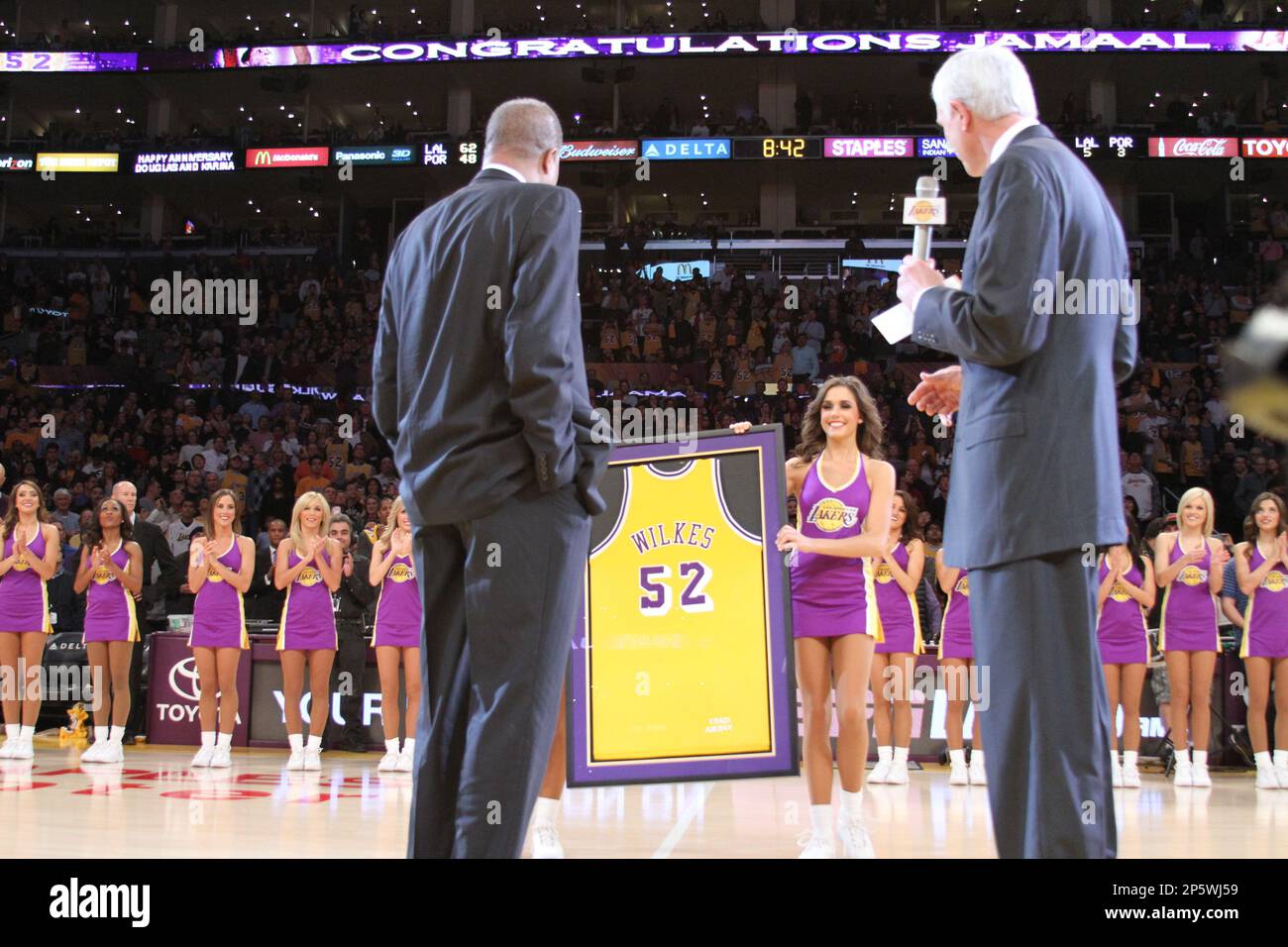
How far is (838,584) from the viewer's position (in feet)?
15.4

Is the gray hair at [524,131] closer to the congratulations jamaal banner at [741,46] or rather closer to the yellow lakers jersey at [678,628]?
the yellow lakers jersey at [678,628]

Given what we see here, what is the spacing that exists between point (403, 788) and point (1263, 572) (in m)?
5.79

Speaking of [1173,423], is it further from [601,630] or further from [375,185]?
[375,185]

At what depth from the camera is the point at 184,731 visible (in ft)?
31.8

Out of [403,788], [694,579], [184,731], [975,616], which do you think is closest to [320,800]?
[403,788]

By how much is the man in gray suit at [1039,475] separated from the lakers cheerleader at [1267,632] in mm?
6520

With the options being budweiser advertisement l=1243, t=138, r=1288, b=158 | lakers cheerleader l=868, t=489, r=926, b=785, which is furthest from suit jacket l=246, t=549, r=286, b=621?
budweiser advertisement l=1243, t=138, r=1288, b=158

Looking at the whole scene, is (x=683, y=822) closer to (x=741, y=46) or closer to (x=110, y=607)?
(x=110, y=607)

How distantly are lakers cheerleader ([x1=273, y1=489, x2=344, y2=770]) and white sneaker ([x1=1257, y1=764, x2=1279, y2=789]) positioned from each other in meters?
6.32

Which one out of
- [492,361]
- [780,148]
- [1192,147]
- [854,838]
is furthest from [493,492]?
[1192,147]

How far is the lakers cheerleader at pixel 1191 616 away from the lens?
310 inches

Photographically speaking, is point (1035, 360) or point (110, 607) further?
point (110, 607)

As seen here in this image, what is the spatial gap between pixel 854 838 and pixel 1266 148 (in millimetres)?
20999

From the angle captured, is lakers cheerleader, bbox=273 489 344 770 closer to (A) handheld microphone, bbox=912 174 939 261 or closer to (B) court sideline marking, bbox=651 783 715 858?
(B) court sideline marking, bbox=651 783 715 858
